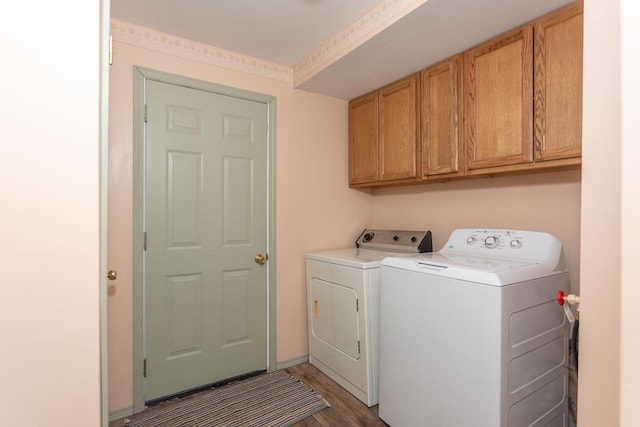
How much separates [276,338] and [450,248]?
1482 mm

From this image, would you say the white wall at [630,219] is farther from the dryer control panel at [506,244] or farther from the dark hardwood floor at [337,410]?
the dark hardwood floor at [337,410]

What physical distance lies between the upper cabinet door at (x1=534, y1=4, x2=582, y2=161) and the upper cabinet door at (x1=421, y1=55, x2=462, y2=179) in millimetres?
449

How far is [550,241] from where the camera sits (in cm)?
165

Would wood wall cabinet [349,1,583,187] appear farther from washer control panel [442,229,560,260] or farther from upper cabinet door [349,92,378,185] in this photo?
washer control panel [442,229,560,260]


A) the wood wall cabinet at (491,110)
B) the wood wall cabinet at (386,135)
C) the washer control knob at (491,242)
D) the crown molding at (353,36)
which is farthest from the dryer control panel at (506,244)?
the crown molding at (353,36)

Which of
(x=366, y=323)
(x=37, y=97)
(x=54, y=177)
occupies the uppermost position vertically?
(x=37, y=97)

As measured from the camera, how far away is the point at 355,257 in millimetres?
2260

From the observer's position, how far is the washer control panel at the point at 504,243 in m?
1.66

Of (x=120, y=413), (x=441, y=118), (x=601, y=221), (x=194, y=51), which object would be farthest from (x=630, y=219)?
(x=120, y=413)

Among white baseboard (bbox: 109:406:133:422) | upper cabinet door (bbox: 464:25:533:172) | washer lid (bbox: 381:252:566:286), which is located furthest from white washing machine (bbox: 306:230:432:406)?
white baseboard (bbox: 109:406:133:422)

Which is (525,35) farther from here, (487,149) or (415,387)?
(415,387)

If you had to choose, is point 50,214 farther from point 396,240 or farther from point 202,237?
point 396,240

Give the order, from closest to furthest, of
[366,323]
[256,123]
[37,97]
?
[37,97]
[366,323]
[256,123]

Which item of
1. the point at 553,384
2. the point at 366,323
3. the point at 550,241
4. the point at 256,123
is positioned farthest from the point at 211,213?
the point at 553,384
